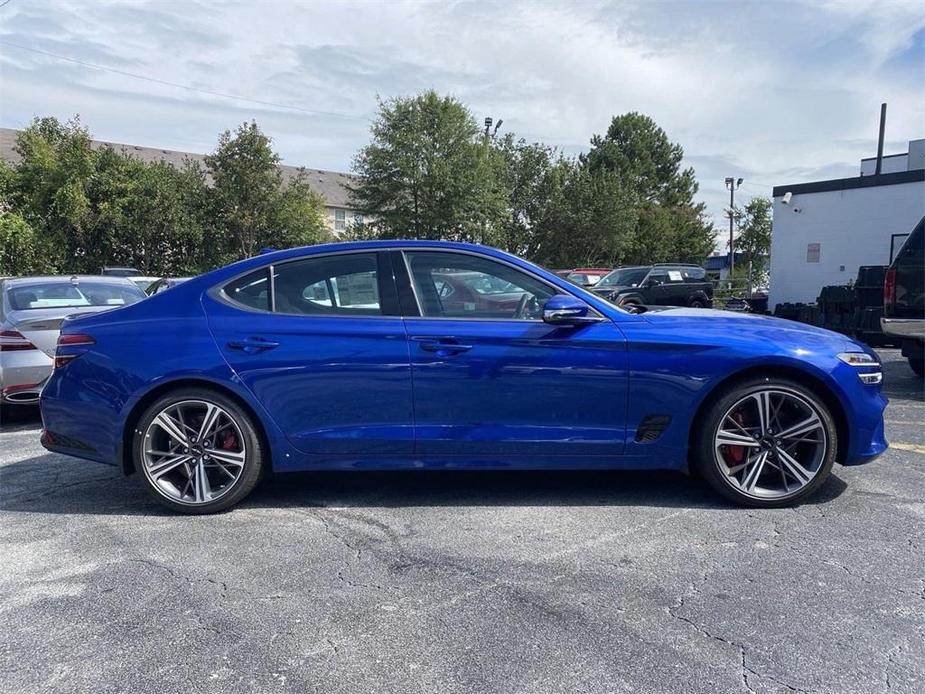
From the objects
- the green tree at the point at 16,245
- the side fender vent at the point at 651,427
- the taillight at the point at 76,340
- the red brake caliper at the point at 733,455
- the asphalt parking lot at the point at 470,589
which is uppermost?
the green tree at the point at 16,245

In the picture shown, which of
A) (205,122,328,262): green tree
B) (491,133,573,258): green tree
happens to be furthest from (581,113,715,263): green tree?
(205,122,328,262): green tree

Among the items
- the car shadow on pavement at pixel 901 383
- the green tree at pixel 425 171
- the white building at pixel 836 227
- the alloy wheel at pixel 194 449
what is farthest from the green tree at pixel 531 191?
the alloy wheel at pixel 194 449

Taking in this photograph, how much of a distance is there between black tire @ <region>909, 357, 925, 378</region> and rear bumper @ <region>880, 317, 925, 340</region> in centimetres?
96

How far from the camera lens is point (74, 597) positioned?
306 cm

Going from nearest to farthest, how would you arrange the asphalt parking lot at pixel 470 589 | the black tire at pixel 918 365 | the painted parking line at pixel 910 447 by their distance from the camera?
the asphalt parking lot at pixel 470 589 < the painted parking line at pixel 910 447 < the black tire at pixel 918 365

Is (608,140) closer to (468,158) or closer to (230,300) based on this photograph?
(468,158)

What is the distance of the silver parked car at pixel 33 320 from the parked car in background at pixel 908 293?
28.5 feet

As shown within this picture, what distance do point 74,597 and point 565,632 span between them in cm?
218

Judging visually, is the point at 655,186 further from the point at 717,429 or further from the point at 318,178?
the point at 717,429

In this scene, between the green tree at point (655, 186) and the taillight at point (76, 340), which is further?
the green tree at point (655, 186)

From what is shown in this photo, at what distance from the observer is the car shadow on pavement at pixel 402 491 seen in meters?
4.18

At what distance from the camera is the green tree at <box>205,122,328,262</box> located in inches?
1078

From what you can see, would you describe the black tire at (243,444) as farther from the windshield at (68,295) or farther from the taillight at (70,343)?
the windshield at (68,295)

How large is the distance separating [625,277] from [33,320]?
56.0 feet
